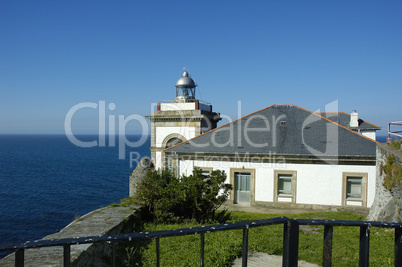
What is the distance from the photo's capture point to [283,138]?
1836cm

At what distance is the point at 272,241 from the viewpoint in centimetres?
791

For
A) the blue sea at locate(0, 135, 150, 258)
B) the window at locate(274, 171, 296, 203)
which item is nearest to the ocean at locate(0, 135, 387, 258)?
the blue sea at locate(0, 135, 150, 258)

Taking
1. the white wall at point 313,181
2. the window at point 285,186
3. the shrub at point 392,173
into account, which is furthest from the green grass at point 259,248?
the window at point 285,186

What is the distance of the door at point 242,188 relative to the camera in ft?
57.9

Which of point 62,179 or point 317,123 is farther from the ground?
point 317,123

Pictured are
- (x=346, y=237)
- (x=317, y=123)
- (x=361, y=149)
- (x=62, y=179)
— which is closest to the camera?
(x=346, y=237)

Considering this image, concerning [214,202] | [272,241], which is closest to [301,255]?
[272,241]

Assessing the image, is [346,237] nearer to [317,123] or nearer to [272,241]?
[272,241]

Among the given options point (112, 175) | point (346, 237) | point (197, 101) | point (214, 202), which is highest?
point (197, 101)

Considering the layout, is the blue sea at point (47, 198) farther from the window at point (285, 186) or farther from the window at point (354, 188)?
the window at point (354, 188)

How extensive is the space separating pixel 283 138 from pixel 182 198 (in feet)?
34.2

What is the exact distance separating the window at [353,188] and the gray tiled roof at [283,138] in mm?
1133

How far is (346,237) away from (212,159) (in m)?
10.0

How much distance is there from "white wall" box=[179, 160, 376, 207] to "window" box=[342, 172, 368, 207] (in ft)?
0.63
